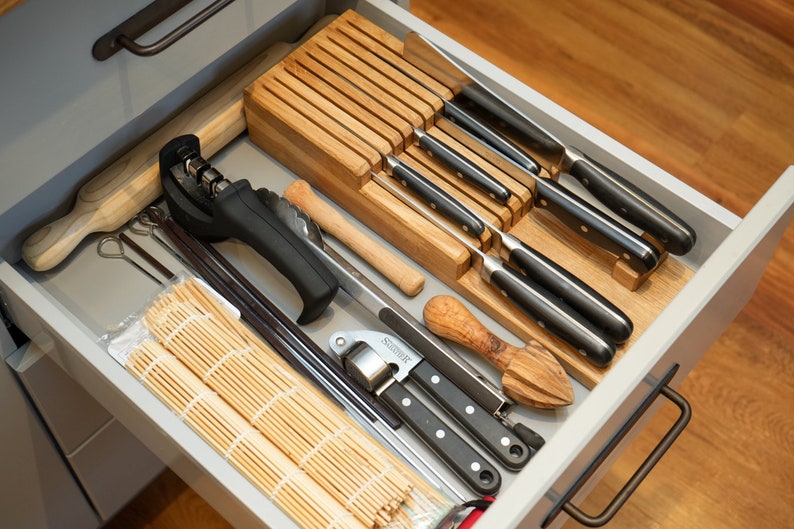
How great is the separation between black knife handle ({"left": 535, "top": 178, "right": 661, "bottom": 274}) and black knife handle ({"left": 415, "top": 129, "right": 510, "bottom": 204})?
42mm

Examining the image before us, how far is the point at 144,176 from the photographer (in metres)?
1.08

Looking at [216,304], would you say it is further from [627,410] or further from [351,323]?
[627,410]

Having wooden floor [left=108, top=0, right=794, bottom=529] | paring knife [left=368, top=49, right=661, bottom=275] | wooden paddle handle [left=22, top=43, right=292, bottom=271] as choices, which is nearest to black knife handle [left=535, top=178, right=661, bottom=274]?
paring knife [left=368, top=49, right=661, bottom=275]

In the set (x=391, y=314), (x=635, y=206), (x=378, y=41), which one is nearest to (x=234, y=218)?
(x=391, y=314)

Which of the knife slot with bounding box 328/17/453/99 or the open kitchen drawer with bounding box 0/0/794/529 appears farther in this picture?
the knife slot with bounding box 328/17/453/99

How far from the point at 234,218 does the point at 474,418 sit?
31 centimetres

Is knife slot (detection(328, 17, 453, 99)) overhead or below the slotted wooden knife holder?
overhead

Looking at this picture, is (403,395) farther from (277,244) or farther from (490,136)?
(490,136)

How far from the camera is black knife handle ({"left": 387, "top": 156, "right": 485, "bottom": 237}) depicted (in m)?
1.06

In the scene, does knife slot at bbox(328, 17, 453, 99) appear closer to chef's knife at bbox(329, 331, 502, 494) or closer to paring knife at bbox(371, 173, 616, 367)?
paring knife at bbox(371, 173, 616, 367)

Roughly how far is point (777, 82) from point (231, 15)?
1349 mm

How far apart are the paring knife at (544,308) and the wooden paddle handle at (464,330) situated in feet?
0.14

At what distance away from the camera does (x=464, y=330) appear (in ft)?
3.33

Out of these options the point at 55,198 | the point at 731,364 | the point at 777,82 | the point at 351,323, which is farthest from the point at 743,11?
the point at 55,198
